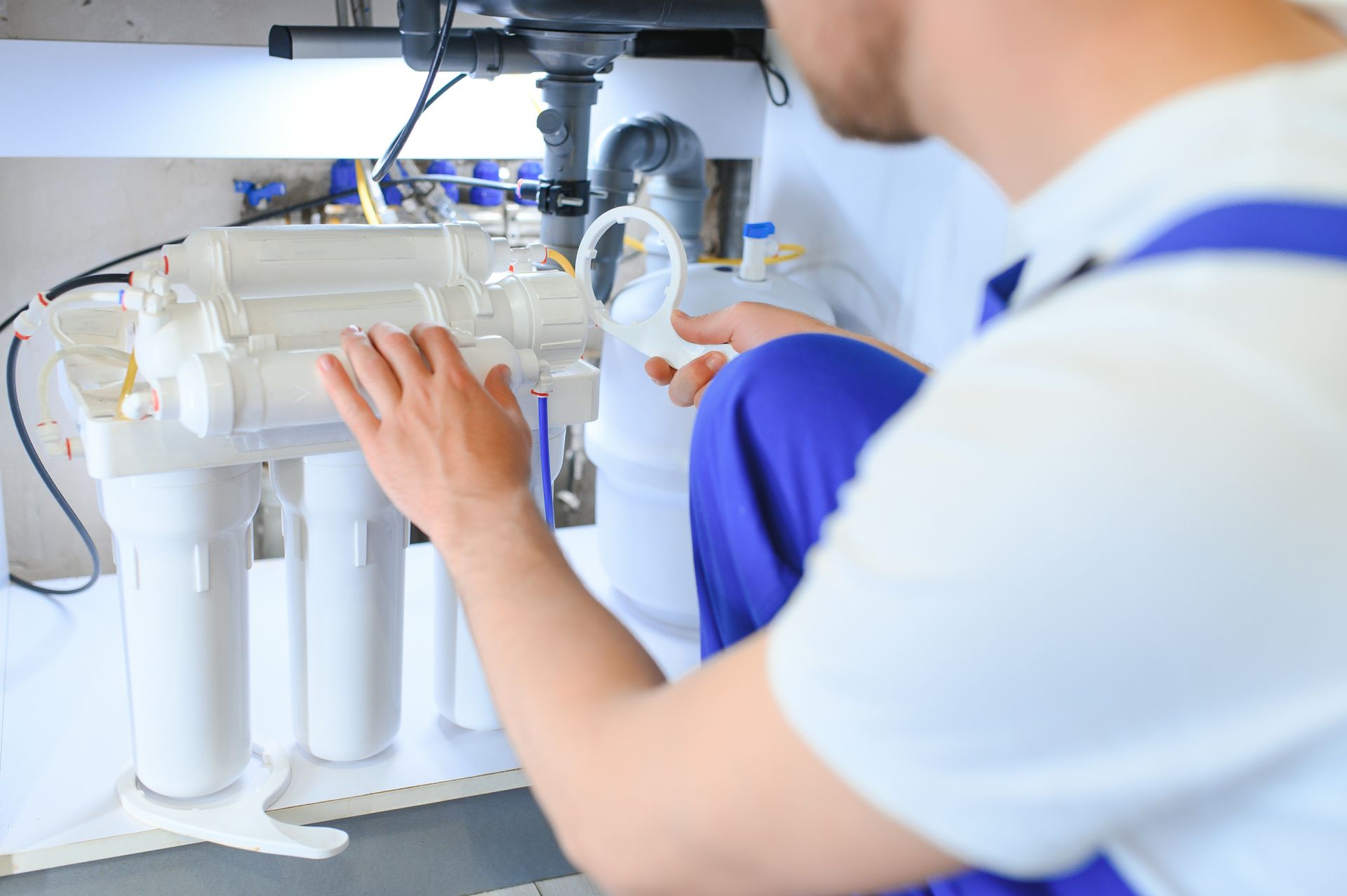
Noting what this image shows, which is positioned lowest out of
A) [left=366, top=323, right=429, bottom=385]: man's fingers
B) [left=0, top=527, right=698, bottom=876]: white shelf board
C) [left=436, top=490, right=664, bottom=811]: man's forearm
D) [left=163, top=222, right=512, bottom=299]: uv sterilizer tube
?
[left=0, top=527, right=698, bottom=876]: white shelf board

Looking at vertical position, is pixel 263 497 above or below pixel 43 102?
below

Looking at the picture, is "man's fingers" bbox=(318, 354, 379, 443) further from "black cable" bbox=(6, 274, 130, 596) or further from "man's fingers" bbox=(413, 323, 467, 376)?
"black cable" bbox=(6, 274, 130, 596)

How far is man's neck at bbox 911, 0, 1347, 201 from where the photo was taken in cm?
38

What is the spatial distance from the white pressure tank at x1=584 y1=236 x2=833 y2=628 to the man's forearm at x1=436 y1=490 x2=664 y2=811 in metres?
0.62

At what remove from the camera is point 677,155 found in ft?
4.09

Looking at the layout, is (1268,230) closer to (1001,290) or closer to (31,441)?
(1001,290)

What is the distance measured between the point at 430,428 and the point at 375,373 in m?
0.05

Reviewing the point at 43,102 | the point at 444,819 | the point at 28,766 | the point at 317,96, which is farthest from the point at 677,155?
the point at 28,766

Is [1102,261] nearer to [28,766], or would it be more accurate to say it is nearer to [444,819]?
[444,819]

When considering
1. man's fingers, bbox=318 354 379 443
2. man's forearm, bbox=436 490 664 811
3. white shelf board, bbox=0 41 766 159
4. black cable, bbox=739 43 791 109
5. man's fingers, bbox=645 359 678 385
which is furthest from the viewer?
black cable, bbox=739 43 791 109

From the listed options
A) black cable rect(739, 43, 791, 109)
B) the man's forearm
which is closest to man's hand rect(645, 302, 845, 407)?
the man's forearm

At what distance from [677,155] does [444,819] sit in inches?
30.0

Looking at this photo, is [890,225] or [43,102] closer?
[43,102]

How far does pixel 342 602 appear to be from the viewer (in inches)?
33.4
